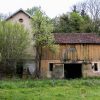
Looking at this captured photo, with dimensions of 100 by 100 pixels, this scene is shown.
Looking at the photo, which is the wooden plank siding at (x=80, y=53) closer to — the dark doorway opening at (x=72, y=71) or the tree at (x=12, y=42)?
the dark doorway opening at (x=72, y=71)

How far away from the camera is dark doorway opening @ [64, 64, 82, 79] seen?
40.4 meters

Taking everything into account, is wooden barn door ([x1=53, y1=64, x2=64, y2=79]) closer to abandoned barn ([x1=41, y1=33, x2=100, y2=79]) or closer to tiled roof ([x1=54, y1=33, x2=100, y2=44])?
abandoned barn ([x1=41, y1=33, x2=100, y2=79])

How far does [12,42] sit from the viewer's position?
36.6m

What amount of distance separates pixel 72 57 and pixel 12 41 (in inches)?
314

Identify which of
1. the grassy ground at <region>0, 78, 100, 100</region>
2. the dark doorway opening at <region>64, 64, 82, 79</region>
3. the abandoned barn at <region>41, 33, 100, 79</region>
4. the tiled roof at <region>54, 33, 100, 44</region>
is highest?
the tiled roof at <region>54, 33, 100, 44</region>

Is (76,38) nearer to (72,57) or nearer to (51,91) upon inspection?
(72,57)

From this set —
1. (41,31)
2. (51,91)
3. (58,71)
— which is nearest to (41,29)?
(41,31)

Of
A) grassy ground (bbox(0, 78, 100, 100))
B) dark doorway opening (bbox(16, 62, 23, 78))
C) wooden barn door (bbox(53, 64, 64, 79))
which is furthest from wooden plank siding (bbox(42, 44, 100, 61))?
grassy ground (bbox(0, 78, 100, 100))

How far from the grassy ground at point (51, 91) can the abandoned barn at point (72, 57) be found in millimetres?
9939

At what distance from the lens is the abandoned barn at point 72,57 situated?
38812 mm

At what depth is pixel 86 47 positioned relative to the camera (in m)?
39.5

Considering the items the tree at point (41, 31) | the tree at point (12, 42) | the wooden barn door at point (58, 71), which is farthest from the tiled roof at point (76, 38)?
the tree at point (12, 42)

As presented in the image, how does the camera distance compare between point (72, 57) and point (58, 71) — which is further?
point (72, 57)

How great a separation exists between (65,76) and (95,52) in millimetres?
4904
